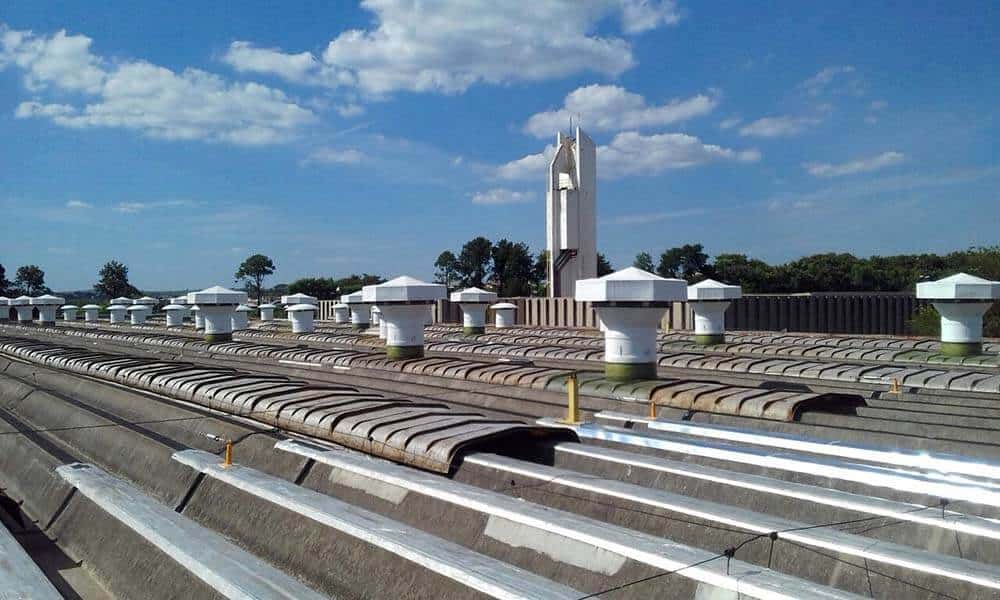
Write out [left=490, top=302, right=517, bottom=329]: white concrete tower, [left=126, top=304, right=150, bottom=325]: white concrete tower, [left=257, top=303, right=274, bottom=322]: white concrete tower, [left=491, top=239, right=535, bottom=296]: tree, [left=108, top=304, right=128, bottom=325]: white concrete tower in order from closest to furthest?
[left=490, top=302, right=517, bottom=329]: white concrete tower → [left=257, top=303, right=274, bottom=322]: white concrete tower → [left=126, top=304, right=150, bottom=325]: white concrete tower → [left=108, top=304, right=128, bottom=325]: white concrete tower → [left=491, top=239, right=535, bottom=296]: tree

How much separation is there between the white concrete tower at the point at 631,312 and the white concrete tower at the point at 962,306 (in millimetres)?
7511

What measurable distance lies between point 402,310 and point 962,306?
13.9 m

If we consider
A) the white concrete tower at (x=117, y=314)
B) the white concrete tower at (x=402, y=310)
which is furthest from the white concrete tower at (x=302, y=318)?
the white concrete tower at (x=117, y=314)

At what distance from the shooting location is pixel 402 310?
19.9 metres

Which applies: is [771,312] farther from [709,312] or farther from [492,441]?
[492,441]

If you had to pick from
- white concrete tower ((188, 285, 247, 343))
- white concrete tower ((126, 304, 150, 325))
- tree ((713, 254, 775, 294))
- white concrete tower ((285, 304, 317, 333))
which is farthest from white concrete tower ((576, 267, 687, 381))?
tree ((713, 254, 775, 294))

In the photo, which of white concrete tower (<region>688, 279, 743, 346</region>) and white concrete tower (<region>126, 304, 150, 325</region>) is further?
white concrete tower (<region>126, 304, 150, 325</region>)

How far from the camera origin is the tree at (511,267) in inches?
4018

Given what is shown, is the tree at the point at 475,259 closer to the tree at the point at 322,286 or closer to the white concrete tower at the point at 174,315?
the tree at the point at 322,286

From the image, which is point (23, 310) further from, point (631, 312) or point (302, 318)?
point (631, 312)

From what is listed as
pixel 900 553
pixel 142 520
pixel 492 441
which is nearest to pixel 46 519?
pixel 142 520

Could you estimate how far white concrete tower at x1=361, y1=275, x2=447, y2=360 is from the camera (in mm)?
19781

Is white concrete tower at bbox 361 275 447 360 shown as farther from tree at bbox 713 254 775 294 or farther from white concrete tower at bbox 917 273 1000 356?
tree at bbox 713 254 775 294

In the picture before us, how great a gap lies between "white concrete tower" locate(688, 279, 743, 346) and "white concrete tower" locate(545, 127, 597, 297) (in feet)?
92.0
